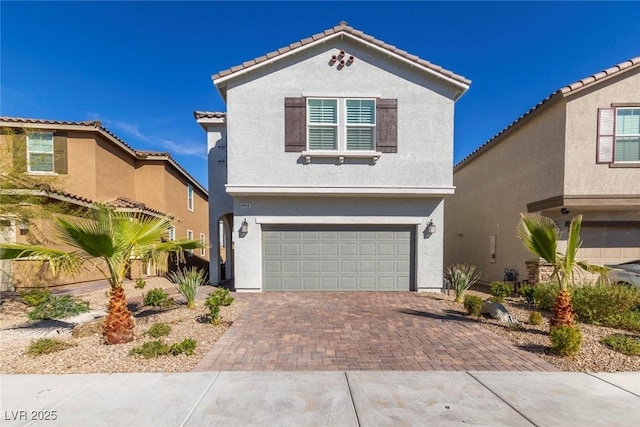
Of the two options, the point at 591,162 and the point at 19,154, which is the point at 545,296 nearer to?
the point at 591,162

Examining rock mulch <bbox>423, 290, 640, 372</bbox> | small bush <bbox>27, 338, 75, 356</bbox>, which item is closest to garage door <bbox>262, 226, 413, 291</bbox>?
rock mulch <bbox>423, 290, 640, 372</bbox>

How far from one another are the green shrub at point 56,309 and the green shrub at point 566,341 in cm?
1026

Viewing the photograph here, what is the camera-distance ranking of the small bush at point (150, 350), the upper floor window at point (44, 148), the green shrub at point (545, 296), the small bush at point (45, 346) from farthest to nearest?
the upper floor window at point (44, 148), the green shrub at point (545, 296), the small bush at point (45, 346), the small bush at point (150, 350)

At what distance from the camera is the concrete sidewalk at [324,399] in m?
3.11

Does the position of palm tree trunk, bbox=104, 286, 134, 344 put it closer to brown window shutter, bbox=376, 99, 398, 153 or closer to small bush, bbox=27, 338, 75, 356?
small bush, bbox=27, 338, 75, 356

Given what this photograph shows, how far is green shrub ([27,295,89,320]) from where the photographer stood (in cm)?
656

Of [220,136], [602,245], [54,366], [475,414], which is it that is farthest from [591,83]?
[54,366]

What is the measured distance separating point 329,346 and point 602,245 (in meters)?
10.0

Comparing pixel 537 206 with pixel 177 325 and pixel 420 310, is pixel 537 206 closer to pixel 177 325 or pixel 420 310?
pixel 420 310

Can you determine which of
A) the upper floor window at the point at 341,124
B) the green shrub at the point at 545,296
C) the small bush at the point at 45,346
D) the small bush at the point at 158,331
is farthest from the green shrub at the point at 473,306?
the small bush at the point at 45,346

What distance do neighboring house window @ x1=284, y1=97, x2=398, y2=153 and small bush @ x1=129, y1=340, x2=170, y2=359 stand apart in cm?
643

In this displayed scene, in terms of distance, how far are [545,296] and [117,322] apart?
390 inches

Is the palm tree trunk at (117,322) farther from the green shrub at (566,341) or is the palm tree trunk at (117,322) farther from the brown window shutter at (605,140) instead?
the brown window shutter at (605,140)

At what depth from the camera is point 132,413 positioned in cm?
319
